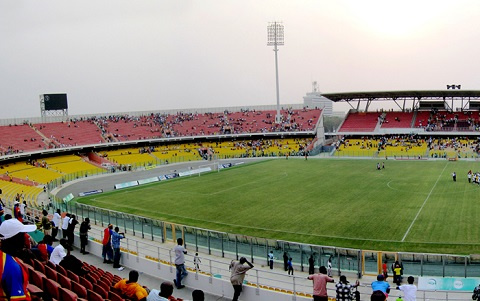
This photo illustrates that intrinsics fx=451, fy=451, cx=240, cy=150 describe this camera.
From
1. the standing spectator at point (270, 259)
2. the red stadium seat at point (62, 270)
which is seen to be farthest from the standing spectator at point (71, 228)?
the red stadium seat at point (62, 270)

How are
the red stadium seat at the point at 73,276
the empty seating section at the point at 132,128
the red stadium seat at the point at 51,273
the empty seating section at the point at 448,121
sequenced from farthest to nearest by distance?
the empty seating section at the point at 132,128
the empty seating section at the point at 448,121
the red stadium seat at the point at 73,276
the red stadium seat at the point at 51,273

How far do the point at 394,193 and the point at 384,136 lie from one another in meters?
39.6

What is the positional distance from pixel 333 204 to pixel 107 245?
63.5ft

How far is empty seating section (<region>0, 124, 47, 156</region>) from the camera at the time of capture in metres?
55.5

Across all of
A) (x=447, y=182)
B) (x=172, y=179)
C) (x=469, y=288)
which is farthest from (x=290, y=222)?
(x=172, y=179)

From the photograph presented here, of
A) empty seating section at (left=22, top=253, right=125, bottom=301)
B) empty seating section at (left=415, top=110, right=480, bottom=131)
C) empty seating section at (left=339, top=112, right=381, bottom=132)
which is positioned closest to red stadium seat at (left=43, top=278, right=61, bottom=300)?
empty seating section at (left=22, top=253, right=125, bottom=301)

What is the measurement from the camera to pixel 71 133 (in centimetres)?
6712

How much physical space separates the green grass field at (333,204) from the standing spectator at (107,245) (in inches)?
409

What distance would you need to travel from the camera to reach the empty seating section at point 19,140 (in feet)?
182

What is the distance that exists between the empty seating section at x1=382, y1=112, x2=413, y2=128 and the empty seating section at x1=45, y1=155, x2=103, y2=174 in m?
45.5

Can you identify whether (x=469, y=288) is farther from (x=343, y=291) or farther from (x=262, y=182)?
(x=262, y=182)

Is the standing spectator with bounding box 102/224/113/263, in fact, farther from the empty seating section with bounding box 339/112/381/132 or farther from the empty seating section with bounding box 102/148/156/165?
the empty seating section with bounding box 339/112/381/132

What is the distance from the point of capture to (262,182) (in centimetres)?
4297

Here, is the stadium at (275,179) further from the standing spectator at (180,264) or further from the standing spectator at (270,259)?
the standing spectator at (180,264)
